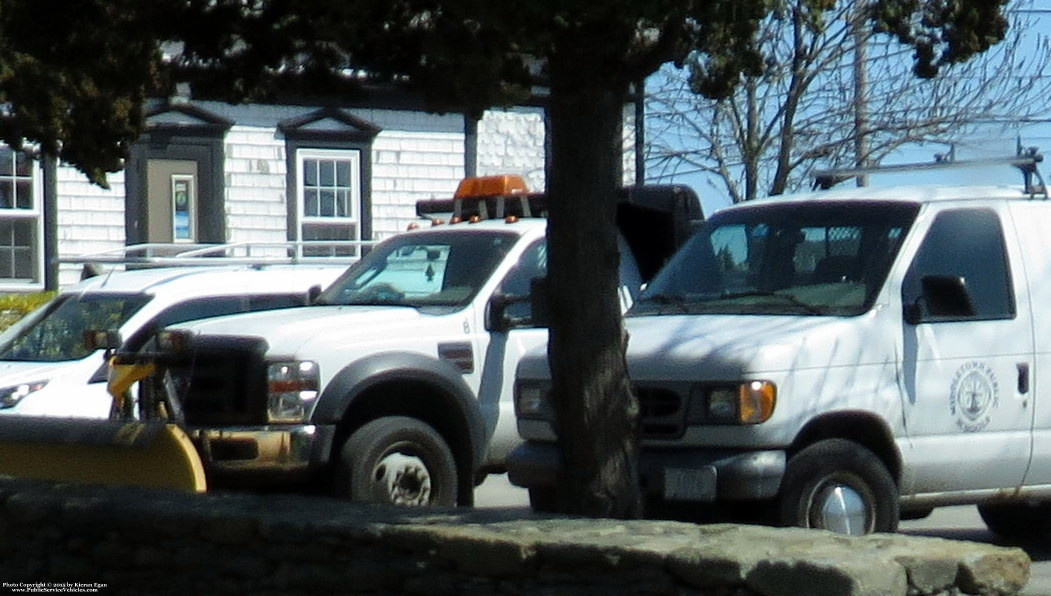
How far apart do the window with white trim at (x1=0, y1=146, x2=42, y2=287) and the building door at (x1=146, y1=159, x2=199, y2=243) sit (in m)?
1.37

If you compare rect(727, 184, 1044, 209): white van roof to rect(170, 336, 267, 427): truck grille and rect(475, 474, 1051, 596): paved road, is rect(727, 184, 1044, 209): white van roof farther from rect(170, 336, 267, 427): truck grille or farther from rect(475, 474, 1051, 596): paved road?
rect(170, 336, 267, 427): truck grille

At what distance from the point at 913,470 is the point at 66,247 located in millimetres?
15149

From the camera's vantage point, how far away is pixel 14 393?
480 inches

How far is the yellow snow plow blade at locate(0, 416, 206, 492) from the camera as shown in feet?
29.4

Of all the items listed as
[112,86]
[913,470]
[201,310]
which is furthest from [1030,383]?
[201,310]

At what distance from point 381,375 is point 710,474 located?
2.75 metres

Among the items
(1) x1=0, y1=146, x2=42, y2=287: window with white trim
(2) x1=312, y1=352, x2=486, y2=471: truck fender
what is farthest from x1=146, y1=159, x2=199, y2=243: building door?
(2) x1=312, y1=352, x2=486, y2=471: truck fender

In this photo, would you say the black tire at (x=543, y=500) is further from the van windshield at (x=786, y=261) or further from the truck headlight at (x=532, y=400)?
the van windshield at (x=786, y=261)

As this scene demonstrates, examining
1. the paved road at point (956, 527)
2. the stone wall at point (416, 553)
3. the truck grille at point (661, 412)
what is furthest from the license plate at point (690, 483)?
the stone wall at point (416, 553)

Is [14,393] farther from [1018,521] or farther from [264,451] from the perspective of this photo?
[1018,521]

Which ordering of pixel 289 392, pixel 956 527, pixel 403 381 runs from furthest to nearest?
pixel 956 527 → pixel 403 381 → pixel 289 392

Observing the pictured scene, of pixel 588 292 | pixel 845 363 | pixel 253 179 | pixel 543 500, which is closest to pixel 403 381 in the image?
pixel 543 500

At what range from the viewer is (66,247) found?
2195cm

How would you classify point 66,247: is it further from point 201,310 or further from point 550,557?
point 550,557
